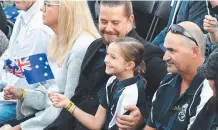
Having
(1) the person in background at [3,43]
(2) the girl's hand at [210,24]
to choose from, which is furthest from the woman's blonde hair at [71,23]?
(1) the person in background at [3,43]

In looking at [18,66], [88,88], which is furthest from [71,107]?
[18,66]

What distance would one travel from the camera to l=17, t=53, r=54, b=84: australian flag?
3.48 metres

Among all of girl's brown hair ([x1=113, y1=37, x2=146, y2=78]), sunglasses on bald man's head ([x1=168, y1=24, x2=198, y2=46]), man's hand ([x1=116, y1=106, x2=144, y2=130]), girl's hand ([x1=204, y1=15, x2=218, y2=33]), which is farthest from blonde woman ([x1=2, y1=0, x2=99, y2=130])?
sunglasses on bald man's head ([x1=168, y1=24, x2=198, y2=46])

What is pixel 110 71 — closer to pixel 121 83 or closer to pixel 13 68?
pixel 121 83

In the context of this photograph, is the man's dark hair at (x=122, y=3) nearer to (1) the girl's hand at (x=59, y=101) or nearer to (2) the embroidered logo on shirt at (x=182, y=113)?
(1) the girl's hand at (x=59, y=101)

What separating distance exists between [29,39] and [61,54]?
404 millimetres

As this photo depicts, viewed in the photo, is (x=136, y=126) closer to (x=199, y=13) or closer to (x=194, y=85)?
(x=194, y=85)

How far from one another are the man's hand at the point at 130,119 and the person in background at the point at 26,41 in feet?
4.01

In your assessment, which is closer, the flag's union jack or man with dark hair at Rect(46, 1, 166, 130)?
man with dark hair at Rect(46, 1, 166, 130)

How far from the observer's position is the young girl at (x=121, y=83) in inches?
114

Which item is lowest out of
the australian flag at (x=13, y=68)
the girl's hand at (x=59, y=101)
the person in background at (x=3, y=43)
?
the person in background at (x=3, y=43)

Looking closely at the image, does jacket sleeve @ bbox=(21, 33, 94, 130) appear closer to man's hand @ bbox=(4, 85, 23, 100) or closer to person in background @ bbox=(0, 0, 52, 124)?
man's hand @ bbox=(4, 85, 23, 100)

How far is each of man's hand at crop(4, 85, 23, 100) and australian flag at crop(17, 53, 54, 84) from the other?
179mm

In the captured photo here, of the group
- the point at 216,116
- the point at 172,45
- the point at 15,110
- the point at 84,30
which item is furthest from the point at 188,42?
the point at 15,110
